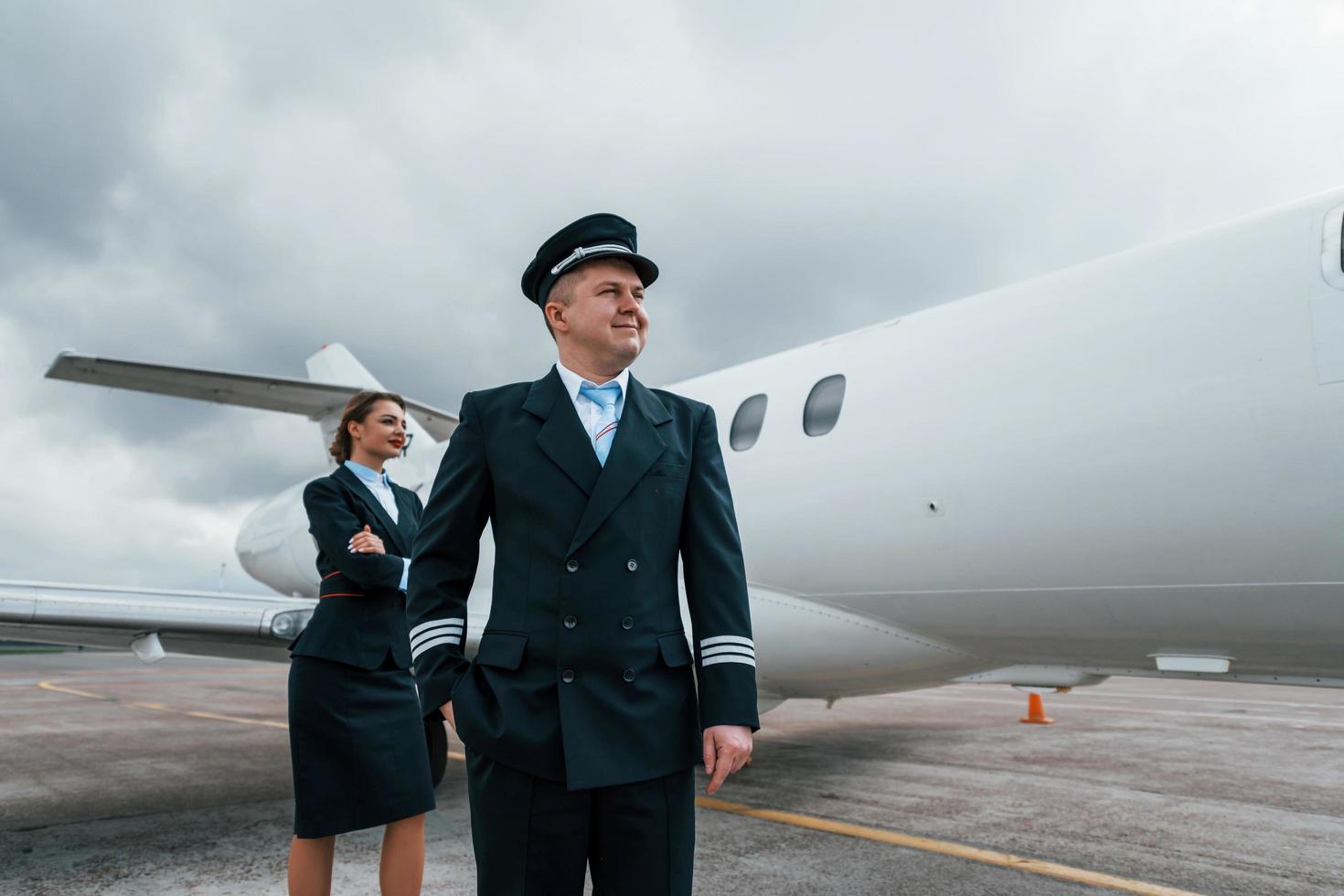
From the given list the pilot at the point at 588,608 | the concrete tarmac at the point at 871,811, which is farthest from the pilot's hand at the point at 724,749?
the concrete tarmac at the point at 871,811

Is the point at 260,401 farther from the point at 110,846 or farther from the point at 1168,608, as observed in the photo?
the point at 1168,608

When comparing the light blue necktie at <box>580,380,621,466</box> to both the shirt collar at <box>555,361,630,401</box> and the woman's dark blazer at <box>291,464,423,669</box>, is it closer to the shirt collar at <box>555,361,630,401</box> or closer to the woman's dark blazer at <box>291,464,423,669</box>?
the shirt collar at <box>555,361,630,401</box>

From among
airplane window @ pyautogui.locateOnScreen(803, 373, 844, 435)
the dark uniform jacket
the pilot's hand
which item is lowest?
the pilot's hand

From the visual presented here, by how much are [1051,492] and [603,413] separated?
7.73 feet

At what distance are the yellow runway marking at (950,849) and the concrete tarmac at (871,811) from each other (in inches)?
0.7

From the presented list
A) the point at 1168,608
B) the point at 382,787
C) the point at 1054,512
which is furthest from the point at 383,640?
the point at 1168,608

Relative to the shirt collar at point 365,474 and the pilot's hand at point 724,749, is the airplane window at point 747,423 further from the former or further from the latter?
the pilot's hand at point 724,749

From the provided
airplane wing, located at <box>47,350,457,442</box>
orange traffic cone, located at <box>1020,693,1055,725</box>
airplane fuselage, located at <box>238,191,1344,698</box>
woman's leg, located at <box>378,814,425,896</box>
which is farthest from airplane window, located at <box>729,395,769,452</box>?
orange traffic cone, located at <box>1020,693,1055,725</box>

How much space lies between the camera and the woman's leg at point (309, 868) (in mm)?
2650

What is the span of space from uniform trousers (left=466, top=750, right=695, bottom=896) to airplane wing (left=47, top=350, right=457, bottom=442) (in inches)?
284

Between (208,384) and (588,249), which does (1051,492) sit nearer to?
(588,249)

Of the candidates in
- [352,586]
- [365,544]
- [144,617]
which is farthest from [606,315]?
[144,617]

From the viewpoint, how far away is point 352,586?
2857 millimetres

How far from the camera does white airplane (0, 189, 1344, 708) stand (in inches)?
121
